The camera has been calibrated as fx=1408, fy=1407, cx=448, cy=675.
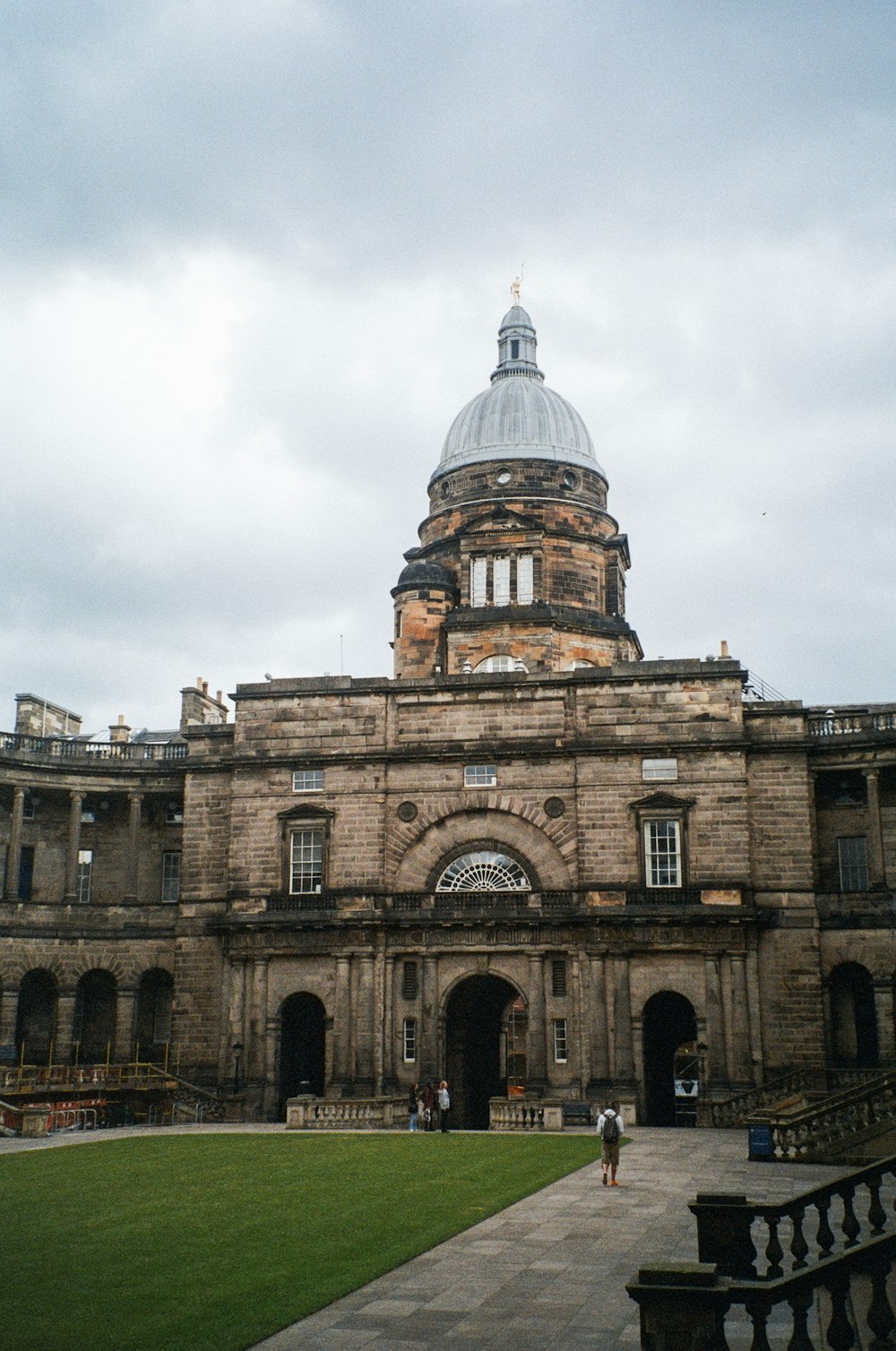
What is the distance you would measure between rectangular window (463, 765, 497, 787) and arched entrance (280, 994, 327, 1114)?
881 cm

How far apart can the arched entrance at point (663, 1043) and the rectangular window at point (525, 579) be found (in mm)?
17131

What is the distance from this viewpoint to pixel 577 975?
145 feet

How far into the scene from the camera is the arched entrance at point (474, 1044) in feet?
150

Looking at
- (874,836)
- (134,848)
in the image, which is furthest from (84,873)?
(874,836)

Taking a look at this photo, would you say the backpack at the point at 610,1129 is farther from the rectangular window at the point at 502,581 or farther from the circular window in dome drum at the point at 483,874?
the rectangular window at the point at 502,581

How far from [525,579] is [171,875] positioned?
58.8 ft

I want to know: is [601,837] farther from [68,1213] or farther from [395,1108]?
[68,1213]

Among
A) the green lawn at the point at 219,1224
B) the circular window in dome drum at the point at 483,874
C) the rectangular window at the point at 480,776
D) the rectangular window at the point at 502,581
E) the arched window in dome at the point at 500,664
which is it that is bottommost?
the green lawn at the point at 219,1224

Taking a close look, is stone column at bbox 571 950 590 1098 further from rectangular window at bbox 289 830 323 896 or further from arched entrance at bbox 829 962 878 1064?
rectangular window at bbox 289 830 323 896

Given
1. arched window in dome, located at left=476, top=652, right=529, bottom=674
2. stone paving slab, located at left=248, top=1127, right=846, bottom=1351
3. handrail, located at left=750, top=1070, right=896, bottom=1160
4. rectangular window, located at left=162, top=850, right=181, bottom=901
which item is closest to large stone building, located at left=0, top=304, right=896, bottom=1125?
rectangular window, located at left=162, top=850, right=181, bottom=901

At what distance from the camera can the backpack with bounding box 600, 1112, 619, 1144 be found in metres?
24.3

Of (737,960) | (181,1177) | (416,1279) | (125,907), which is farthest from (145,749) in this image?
(416,1279)

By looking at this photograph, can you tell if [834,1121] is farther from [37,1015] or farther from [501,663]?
[37,1015]

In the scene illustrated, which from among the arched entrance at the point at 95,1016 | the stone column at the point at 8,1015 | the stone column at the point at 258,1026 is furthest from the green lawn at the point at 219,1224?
the arched entrance at the point at 95,1016
